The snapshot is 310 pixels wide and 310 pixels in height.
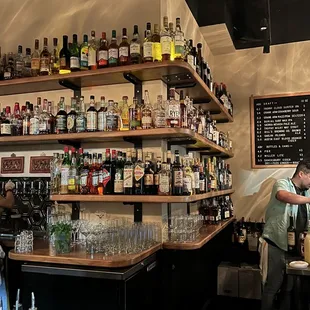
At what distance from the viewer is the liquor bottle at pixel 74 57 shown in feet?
8.53

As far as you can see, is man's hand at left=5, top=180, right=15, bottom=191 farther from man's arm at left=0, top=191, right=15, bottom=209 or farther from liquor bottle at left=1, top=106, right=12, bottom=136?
liquor bottle at left=1, top=106, right=12, bottom=136

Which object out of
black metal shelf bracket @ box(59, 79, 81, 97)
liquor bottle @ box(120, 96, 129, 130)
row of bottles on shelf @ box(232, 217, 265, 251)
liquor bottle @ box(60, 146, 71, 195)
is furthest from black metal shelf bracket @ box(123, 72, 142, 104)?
row of bottles on shelf @ box(232, 217, 265, 251)

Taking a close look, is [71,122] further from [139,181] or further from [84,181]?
[139,181]

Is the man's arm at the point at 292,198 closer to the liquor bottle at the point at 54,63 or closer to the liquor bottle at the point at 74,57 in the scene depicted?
the liquor bottle at the point at 74,57

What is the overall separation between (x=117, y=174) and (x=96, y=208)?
18.0 inches

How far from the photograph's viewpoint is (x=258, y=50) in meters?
4.40

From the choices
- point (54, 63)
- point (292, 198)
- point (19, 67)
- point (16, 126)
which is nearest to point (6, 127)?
point (16, 126)

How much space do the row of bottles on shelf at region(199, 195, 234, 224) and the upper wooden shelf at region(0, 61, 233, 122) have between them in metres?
1.18

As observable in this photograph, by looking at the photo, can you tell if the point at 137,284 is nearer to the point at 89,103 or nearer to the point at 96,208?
the point at 96,208

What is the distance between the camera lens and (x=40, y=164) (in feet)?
9.78

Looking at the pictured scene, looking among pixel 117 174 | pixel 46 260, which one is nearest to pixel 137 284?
pixel 46 260

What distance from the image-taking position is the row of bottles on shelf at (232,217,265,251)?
13.5 feet

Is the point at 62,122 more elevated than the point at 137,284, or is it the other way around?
the point at 62,122

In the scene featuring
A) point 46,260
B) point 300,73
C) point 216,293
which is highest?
point 300,73
